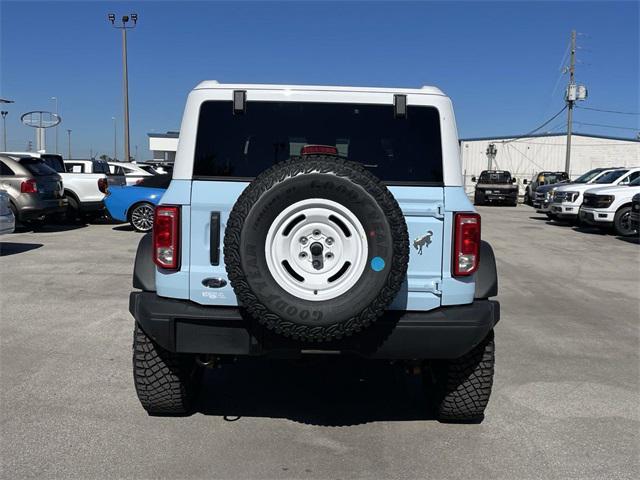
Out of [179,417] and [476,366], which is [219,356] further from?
[476,366]

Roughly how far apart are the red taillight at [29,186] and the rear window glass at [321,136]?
1140cm

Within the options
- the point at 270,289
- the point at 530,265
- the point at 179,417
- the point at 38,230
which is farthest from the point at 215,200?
the point at 38,230

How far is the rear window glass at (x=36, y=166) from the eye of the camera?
1417cm

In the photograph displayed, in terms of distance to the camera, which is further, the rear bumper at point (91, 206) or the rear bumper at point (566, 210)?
the rear bumper at point (566, 210)

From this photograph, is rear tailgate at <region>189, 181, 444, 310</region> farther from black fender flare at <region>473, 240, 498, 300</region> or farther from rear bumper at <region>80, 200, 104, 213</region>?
rear bumper at <region>80, 200, 104, 213</region>

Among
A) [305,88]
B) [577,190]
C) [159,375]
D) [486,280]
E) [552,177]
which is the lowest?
[159,375]

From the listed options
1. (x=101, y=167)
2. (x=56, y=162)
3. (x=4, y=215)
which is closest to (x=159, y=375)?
(x=4, y=215)

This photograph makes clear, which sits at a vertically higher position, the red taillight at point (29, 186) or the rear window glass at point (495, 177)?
the rear window glass at point (495, 177)

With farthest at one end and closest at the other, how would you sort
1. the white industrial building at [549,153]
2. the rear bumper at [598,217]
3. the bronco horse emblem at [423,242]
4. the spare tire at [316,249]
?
the white industrial building at [549,153], the rear bumper at [598,217], the bronco horse emblem at [423,242], the spare tire at [316,249]

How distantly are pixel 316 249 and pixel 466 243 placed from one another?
94cm

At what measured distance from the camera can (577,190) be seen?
64.9ft

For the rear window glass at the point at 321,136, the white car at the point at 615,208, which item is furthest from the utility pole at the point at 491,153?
the rear window glass at the point at 321,136

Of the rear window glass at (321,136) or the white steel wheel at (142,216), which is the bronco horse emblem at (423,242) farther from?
the white steel wheel at (142,216)

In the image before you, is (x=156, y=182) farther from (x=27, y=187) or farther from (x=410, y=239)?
(x=410, y=239)
